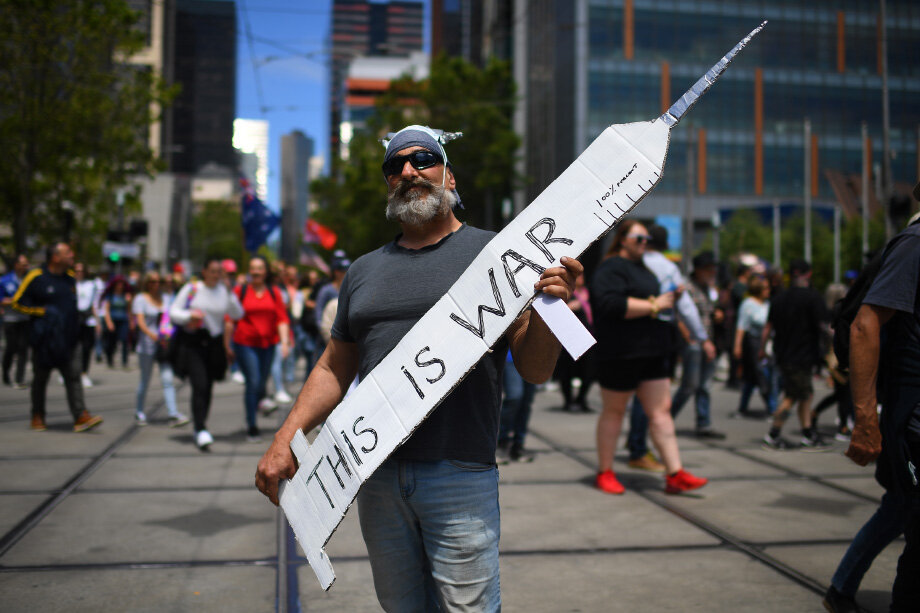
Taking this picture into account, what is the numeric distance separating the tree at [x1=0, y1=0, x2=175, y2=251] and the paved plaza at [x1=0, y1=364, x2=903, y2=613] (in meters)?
15.1

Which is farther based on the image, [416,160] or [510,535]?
[510,535]

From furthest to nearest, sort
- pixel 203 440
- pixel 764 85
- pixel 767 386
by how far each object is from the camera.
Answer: pixel 764 85, pixel 767 386, pixel 203 440

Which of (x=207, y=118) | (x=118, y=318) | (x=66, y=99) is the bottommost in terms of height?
(x=118, y=318)

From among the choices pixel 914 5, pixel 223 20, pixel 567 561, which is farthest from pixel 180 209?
pixel 567 561

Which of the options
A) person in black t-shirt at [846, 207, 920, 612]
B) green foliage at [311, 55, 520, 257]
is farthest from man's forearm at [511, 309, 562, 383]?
green foliage at [311, 55, 520, 257]

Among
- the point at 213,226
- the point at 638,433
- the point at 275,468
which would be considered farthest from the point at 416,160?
the point at 213,226

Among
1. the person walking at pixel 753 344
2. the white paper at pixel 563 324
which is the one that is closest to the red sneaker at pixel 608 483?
the white paper at pixel 563 324

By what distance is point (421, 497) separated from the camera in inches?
103

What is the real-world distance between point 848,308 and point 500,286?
1906 millimetres

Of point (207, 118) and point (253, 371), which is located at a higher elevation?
point (207, 118)

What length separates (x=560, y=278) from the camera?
8.10ft

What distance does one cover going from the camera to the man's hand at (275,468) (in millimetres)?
2738

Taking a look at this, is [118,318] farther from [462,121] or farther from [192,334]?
[462,121]

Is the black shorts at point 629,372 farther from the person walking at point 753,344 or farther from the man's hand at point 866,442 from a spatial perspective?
the person walking at point 753,344
